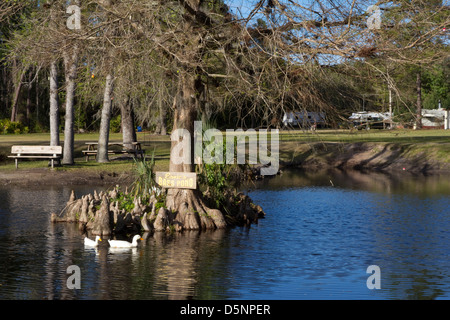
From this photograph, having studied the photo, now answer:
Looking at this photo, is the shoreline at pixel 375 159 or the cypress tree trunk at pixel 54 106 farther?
the shoreline at pixel 375 159

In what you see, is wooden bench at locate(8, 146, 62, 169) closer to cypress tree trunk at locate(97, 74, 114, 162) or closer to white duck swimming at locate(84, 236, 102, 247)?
cypress tree trunk at locate(97, 74, 114, 162)

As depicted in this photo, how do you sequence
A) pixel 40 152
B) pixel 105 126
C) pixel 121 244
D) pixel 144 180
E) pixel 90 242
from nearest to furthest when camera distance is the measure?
1. pixel 121 244
2. pixel 90 242
3. pixel 144 180
4. pixel 40 152
5. pixel 105 126

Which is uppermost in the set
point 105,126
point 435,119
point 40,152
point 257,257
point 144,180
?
point 435,119

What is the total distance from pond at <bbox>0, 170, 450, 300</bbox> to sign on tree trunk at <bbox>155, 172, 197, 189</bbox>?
4.61 feet

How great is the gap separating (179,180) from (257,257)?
4142mm

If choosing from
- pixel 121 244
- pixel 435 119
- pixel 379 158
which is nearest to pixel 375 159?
pixel 379 158

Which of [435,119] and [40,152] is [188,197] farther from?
[435,119]

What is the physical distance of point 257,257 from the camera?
1591 centimetres

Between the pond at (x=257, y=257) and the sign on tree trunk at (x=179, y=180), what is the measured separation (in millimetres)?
1405

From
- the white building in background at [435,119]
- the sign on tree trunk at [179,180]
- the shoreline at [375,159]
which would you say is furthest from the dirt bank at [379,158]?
the white building in background at [435,119]

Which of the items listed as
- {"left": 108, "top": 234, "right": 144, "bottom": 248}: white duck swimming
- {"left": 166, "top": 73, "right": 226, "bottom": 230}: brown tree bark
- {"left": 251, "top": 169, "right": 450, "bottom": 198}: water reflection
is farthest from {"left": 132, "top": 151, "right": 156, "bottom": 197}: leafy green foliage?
{"left": 251, "top": 169, "right": 450, "bottom": 198}: water reflection

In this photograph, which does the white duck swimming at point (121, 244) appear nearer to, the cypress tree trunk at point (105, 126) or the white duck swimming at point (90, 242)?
the white duck swimming at point (90, 242)

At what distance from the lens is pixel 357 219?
21344 mm

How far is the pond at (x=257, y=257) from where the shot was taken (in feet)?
43.0
